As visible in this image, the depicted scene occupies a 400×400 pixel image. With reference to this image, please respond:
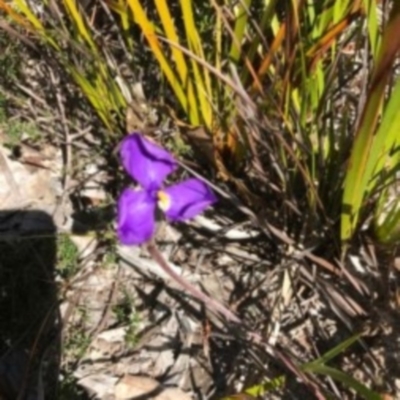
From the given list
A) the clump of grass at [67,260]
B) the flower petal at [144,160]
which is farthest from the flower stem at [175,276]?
the clump of grass at [67,260]

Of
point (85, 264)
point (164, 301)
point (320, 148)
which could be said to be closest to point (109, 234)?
point (85, 264)

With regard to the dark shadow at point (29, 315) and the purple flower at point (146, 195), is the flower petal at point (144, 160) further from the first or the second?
the dark shadow at point (29, 315)

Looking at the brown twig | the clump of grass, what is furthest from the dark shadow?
the brown twig

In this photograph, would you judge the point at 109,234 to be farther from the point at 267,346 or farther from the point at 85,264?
the point at 267,346

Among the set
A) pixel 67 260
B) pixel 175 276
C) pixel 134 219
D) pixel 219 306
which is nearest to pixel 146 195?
pixel 134 219

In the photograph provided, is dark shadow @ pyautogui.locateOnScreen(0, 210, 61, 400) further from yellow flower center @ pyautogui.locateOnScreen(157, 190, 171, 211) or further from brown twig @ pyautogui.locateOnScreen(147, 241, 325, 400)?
yellow flower center @ pyautogui.locateOnScreen(157, 190, 171, 211)

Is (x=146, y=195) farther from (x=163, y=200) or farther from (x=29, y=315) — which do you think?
(x=29, y=315)

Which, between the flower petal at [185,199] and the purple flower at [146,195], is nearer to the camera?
the purple flower at [146,195]
